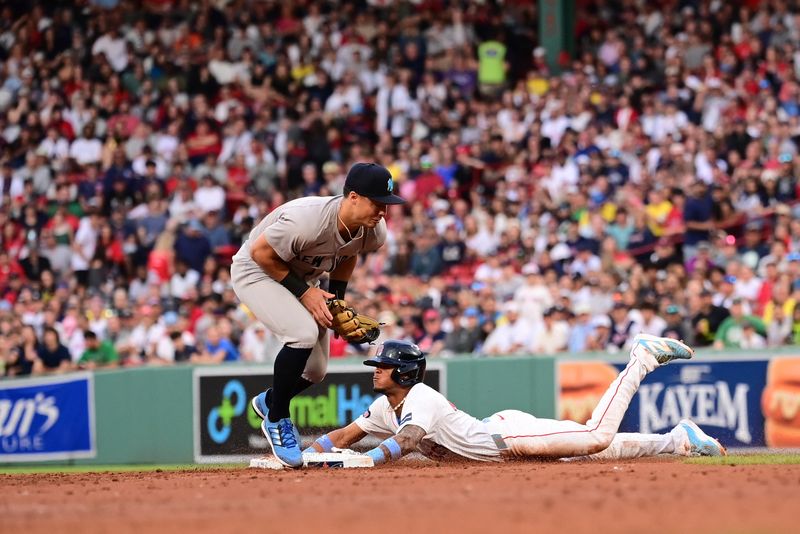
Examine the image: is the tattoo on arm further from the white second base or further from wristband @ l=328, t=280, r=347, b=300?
wristband @ l=328, t=280, r=347, b=300

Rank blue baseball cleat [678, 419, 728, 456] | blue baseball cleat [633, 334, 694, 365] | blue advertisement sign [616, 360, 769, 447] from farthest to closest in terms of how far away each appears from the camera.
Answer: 1. blue advertisement sign [616, 360, 769, 447]
2. blue baseball cleat [678, 419, 728, 456]
3. blue baseball cleat [633, 334, 694, 365]

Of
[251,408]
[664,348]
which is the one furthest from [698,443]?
[251,408]

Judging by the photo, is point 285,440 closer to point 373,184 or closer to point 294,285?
point 294,285

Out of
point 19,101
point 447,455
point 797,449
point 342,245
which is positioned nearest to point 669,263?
point 797,449

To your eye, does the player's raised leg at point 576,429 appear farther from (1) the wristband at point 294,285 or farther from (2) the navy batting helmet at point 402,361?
(1) the wristband at point 294,285

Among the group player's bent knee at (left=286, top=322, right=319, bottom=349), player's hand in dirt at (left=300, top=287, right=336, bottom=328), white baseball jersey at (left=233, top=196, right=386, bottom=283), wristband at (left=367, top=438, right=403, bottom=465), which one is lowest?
wristband at (left=367, top=438, right=403, bottom=465)

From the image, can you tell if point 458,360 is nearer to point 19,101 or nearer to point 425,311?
point 425,311

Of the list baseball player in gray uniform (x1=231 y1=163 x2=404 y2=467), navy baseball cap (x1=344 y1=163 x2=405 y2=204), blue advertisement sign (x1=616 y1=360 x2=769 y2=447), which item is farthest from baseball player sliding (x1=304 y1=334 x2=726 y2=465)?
blue advertisement sign (x1=616 y1=360 x2=769 y2=447)
